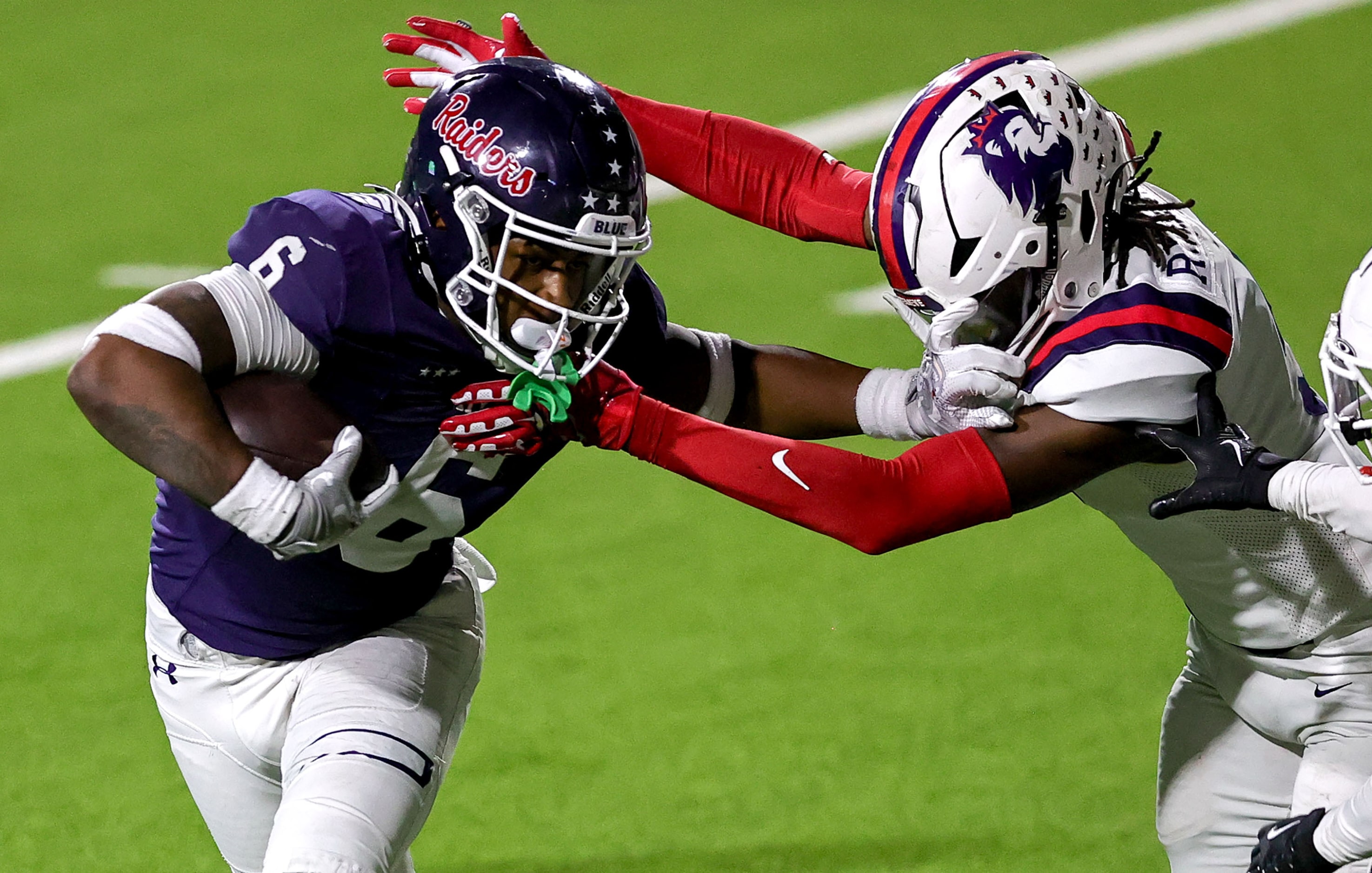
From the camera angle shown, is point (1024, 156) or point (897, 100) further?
point (897, 100)

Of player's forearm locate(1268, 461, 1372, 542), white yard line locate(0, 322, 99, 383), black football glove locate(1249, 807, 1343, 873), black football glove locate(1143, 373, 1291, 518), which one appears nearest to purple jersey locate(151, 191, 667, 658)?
black football glove locate(1143, 373, 1291, 518)

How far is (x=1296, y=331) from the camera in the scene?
6094mm

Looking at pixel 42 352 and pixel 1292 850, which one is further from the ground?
pixel 1292 850

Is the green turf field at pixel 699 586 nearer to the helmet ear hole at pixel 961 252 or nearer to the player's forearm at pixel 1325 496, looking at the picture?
the player's forearm at pixel 1325 496

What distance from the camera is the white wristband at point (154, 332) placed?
2.50m

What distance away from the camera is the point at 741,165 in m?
3.52

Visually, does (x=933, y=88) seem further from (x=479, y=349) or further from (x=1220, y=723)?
(x=1220, y=723)

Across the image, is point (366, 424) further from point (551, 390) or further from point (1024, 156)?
point (1024, 156)

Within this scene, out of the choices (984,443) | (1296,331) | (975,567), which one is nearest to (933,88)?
(984,443)

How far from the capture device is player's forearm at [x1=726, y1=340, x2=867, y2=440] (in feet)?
11.0

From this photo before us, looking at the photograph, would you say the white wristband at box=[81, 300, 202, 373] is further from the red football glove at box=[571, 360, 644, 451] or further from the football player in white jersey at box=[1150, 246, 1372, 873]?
the football player in white jersey at box=[1150, 246, 1372, 873]

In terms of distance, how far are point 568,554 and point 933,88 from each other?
256 centimetres

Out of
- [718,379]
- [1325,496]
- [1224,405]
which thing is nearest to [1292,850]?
[1325,496]

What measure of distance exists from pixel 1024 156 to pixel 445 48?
4.05 ft
